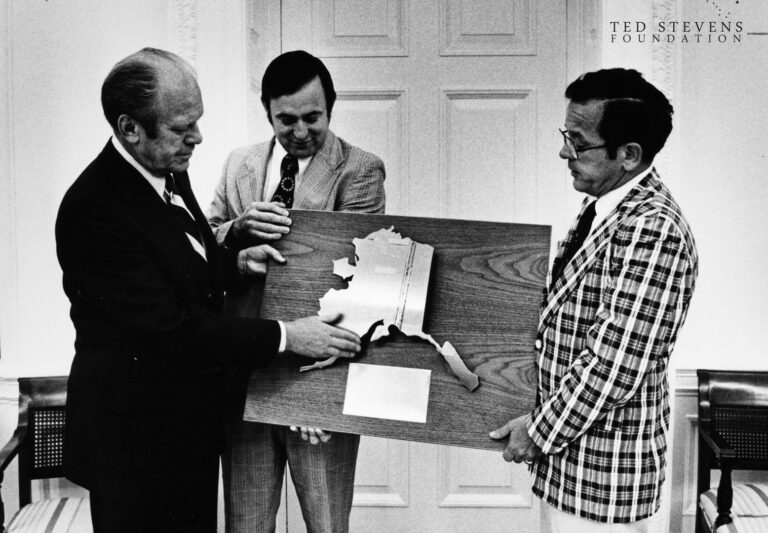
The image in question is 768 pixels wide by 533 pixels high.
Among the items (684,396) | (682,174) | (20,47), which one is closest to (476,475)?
(684,396)

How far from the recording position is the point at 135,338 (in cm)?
179

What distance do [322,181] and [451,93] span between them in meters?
1.28

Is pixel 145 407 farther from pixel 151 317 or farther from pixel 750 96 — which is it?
pixel 750 96

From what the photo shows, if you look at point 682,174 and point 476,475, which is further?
point 476,475

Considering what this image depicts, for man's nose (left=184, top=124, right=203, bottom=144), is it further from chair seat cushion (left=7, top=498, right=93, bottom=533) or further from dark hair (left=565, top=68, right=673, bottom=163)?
chair seat cushion (left=7, top=498, right=93, bottom=533)

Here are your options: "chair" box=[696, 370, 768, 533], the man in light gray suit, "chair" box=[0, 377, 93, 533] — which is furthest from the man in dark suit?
"chair" box=[696, 370, 768, 533]

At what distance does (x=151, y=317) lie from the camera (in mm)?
1749

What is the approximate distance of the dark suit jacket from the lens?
1.74 metres

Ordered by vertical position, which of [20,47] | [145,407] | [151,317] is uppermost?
[20,47]

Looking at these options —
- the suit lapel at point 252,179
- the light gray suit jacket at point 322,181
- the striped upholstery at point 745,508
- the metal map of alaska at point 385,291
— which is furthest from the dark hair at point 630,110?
the striped upholstery at point 745,508

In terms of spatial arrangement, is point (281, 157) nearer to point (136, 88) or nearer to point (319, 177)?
point (319, 177)

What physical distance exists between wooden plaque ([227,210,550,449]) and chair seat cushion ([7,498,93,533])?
3.13ft

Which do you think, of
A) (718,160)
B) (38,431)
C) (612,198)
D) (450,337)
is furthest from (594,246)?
(38,431)

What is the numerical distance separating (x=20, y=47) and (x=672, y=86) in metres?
2.56
